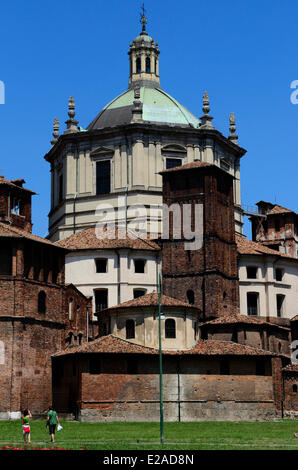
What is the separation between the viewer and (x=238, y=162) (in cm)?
7981

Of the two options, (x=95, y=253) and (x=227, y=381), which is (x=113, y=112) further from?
(x=227, y=381)

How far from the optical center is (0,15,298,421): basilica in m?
55.1

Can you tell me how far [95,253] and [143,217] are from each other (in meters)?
6.87

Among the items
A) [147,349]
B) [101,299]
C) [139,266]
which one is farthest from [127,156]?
[147,349]

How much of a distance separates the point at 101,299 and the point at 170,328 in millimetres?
9815

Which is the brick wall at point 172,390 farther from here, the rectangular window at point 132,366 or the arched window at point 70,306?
the arched window at point 70,306

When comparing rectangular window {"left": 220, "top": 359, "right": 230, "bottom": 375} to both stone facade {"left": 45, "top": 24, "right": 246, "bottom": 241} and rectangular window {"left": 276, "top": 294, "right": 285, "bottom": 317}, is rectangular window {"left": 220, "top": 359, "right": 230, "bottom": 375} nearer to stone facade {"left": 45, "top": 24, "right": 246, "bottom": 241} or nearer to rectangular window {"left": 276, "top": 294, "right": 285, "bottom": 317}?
rectangular window {"left": 276, "top": 294, "right": 285, "bottom": 317}

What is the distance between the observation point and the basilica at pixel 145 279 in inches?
2168

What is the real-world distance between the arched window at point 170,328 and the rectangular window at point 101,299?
9.23 metres

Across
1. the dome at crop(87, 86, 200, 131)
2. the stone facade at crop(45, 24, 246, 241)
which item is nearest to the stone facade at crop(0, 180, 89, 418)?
the stone facade at crop(45, 24, 246, 241)

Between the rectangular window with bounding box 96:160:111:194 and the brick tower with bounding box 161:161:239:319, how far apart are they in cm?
885

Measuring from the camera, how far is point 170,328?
190 ft

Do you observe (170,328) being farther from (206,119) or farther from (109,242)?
(206,119)
